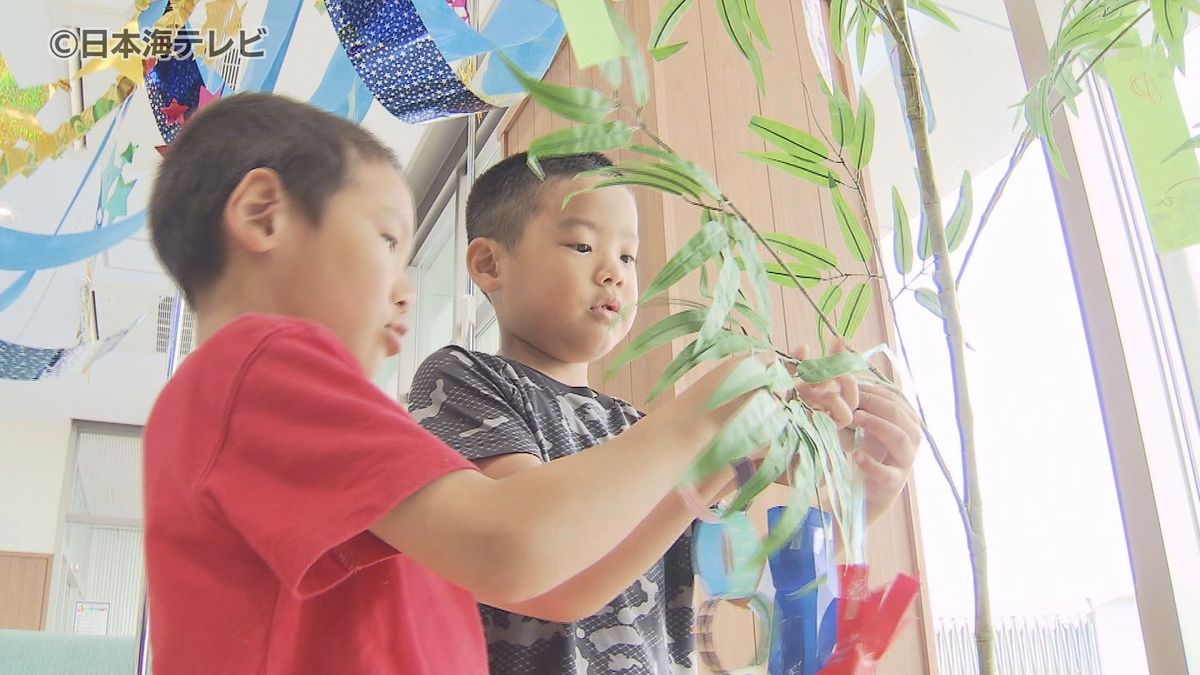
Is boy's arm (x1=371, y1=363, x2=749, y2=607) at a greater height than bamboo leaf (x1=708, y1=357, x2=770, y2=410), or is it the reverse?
bamboo leaf (x1=708, y1=357, x2=770, y2=410)

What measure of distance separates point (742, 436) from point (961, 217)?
1.18 ft

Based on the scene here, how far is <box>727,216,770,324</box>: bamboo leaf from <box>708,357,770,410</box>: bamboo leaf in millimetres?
96

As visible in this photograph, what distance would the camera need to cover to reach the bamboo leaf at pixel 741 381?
48 centimetres

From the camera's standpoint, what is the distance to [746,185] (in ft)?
5.50

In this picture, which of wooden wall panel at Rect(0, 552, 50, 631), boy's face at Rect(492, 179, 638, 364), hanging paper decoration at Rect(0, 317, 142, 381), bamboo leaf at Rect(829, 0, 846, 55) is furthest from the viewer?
wooden wall panel at Rect(0, 552, 50, 631)

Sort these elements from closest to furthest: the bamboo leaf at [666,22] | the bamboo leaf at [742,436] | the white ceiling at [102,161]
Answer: the bamboo leaf at [742,436], the bamboo leaf at [666,22], the white ceiling at [102,161]

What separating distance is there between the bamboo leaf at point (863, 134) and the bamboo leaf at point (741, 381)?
26 centimetres

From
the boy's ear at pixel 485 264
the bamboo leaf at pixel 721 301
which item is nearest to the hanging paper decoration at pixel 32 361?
the boy's ear at pixel 485 264

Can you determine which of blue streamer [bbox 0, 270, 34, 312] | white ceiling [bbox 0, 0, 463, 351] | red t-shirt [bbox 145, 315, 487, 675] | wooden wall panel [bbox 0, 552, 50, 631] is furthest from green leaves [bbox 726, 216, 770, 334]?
wooden wall panel [bbox 0, 552, 50, 631]

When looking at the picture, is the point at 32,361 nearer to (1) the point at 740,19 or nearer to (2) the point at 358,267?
(2) the point at 358,267

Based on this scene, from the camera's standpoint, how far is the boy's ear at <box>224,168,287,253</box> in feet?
2.09

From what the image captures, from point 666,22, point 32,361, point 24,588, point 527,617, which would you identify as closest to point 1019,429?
point 527,617

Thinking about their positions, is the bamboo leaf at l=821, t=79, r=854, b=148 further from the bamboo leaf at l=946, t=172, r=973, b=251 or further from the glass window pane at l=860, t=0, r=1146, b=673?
the glass window pane at l=860, t=0, r=1146, b=673

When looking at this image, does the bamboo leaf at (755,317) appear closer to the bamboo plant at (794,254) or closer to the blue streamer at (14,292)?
the bamboo plant at (794,254)
